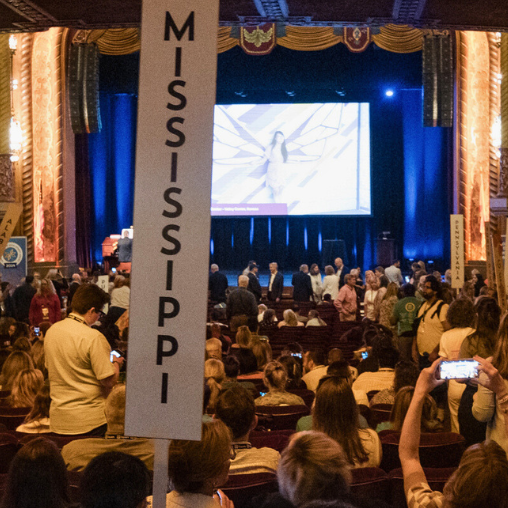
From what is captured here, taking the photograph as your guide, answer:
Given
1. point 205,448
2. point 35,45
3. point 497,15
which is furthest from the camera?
point 35,45

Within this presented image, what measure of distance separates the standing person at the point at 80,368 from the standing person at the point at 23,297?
7.51m

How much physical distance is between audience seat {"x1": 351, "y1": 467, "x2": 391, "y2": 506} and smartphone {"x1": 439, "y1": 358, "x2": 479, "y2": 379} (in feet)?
2.15

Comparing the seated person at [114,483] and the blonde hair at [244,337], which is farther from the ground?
the blonde hair at [244,337]

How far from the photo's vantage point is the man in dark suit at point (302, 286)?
12.9m

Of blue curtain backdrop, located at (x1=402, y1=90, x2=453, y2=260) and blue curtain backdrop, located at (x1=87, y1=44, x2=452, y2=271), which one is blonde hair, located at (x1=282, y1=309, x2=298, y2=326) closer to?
blue curtain backdrop, located at (x1=87, y1=44, x2=452, y2=271)

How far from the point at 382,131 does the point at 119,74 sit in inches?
303

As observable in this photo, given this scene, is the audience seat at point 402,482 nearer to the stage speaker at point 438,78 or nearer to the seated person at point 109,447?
the seated person at point 109,447

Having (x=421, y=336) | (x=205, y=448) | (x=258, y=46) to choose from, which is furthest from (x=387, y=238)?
(x=205, y=448)

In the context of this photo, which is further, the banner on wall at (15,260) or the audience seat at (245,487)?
the banner on wall at (15,260)

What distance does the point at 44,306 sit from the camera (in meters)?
9.45

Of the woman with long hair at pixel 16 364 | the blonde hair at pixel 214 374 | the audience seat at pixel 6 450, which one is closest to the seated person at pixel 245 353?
the blonde hair at pixel 214 374

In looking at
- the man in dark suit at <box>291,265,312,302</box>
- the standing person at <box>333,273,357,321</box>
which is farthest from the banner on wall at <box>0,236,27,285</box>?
the standing person at <box>333,273,357,321</box>

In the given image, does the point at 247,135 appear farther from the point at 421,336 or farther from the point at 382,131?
the point at 421,336

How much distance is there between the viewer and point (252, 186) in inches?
720
